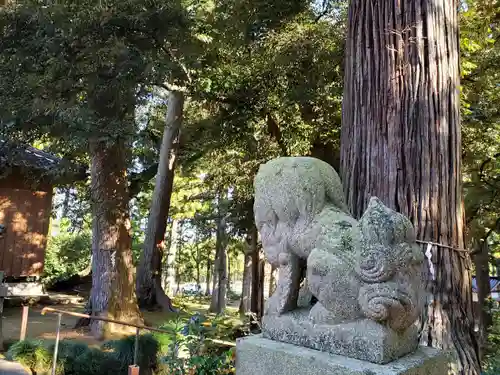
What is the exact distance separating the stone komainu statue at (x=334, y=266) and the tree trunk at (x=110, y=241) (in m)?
5.70

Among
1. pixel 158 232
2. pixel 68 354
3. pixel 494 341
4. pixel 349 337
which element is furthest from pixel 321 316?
pixel 158 232

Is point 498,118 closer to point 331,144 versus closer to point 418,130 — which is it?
point 331,144

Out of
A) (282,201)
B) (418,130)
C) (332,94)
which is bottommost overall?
(282,201)

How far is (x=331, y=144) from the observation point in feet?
26.4

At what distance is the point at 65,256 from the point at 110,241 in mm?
9485

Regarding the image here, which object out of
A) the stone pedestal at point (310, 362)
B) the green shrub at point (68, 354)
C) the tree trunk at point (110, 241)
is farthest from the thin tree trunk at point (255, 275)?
the stone pedestal at point (310, 362)

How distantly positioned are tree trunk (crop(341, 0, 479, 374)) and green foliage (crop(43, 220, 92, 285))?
45.0 feet

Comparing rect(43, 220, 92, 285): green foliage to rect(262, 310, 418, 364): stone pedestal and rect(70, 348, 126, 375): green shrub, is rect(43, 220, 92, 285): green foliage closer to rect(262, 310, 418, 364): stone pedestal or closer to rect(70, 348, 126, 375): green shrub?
rect(70, 348, 126, 375): green shrub

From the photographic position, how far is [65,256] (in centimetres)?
1590

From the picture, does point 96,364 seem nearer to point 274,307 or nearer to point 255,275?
point 274,307

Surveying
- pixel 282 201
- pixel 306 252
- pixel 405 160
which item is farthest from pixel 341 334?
pixel 405 160

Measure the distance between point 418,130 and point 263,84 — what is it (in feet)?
14.8

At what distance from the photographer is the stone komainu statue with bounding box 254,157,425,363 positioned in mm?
1805

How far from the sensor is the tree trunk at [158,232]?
11273 millimetres
